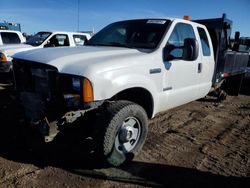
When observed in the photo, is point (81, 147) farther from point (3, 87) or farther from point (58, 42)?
point (58, 42)

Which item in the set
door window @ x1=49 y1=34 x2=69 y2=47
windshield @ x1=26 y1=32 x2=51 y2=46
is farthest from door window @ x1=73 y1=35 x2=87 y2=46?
windshield @ x1=26 y1=32 x2=51 y2=46

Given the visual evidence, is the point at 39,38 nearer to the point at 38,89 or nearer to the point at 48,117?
the point at 38,89

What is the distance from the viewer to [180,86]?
4121mm

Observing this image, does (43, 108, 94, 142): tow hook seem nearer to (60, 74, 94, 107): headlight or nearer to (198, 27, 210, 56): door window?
(60, 74, 94, 107): headlight

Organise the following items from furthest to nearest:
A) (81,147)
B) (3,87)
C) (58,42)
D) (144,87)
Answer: (58,42) < (3,87) < (81,147) < (144,87)

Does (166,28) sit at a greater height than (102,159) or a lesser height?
greater

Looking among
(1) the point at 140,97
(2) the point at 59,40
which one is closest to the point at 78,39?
(2) the point at 59,40

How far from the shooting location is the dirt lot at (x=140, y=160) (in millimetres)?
2877

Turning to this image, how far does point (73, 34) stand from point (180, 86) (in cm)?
699

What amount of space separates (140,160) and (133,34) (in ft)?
6.63

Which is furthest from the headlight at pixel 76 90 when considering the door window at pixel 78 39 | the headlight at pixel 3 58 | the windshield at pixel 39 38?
the door window at pixel 78 39

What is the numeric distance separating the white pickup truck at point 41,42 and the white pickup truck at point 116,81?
487 centimetres

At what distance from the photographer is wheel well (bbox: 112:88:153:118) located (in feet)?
11.2

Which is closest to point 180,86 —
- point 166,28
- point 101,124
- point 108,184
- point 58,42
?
point 166,28
